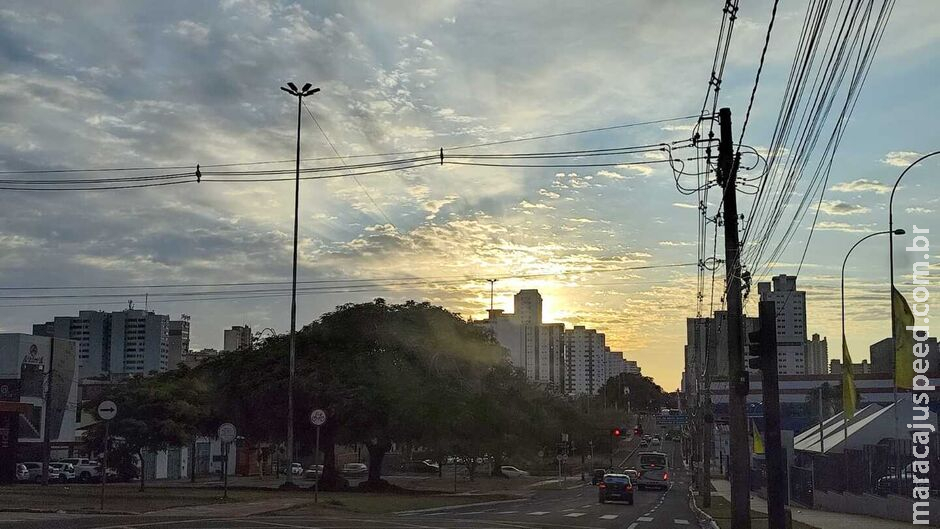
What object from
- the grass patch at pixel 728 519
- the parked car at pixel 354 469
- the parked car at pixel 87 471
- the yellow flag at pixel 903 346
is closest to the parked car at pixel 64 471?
the parked car at pixel 87 471

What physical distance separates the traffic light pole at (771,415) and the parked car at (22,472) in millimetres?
49969

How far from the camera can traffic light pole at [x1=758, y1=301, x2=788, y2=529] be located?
2133cm

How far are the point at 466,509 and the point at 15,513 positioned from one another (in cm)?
1974

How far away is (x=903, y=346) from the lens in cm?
2742

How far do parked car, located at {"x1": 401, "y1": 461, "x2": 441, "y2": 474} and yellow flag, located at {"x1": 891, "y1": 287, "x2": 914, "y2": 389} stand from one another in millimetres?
75381

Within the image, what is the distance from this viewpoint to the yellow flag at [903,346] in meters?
27.2

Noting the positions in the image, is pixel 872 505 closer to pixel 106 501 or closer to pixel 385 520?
pixel 385 520

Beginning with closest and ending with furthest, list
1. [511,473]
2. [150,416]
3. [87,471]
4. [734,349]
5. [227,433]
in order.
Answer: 1. [734,349]
2. [227,433]
3. [150,416]
4. [87,471]
5. [511,473]

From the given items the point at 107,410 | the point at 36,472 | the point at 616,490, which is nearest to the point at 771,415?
the point at 107,410

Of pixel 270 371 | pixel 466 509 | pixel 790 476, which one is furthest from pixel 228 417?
pixel 790 476

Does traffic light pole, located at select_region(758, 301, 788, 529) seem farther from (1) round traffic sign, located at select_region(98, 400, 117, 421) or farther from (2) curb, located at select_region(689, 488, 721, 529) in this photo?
(1) round traffic sign, located at select_region(98, 400, 117, 421)

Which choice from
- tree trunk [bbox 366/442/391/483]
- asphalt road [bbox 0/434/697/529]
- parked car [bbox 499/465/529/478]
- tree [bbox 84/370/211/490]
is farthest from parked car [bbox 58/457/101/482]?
parked car [bbox 499/465/529/478]

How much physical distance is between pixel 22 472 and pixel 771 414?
Result: 51.7 metres

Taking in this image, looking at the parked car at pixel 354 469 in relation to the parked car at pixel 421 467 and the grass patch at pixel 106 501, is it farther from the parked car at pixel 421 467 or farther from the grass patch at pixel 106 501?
the grass patch at pixel 106 501
